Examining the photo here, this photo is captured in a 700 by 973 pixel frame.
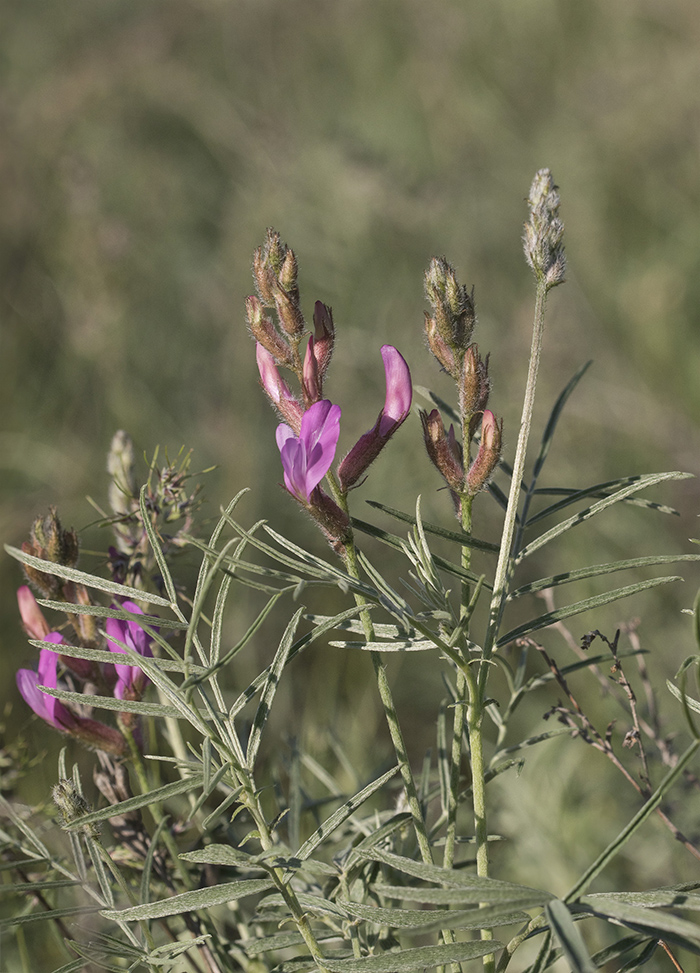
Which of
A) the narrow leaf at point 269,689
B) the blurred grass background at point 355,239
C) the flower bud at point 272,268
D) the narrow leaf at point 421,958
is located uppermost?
the blurred grass background at point 355,239

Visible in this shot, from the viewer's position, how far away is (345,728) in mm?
2350

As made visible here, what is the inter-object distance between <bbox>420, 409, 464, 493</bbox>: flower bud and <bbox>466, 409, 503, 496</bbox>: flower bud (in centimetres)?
2

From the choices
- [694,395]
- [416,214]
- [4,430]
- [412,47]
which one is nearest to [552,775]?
[694,395]

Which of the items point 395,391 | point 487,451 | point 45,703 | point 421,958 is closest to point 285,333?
point 395,391

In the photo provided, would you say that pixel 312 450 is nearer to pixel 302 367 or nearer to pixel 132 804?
pixel 302 367

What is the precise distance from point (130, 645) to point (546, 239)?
547 mm

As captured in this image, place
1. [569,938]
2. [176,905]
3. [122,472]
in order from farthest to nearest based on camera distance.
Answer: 1. [122,472]
2. [176,905]
3. [569,938]

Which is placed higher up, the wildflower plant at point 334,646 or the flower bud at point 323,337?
the flower bud at point 323,337

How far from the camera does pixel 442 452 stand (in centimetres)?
85

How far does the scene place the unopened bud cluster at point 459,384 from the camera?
0.84 meters

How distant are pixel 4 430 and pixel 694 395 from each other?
250 cm

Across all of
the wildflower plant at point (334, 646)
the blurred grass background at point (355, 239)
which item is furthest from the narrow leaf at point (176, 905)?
the blurred grass background at point (355, 239)

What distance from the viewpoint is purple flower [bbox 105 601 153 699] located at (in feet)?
2.85

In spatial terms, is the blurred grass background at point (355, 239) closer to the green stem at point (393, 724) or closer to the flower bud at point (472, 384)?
the green stem at point (393, 724)
